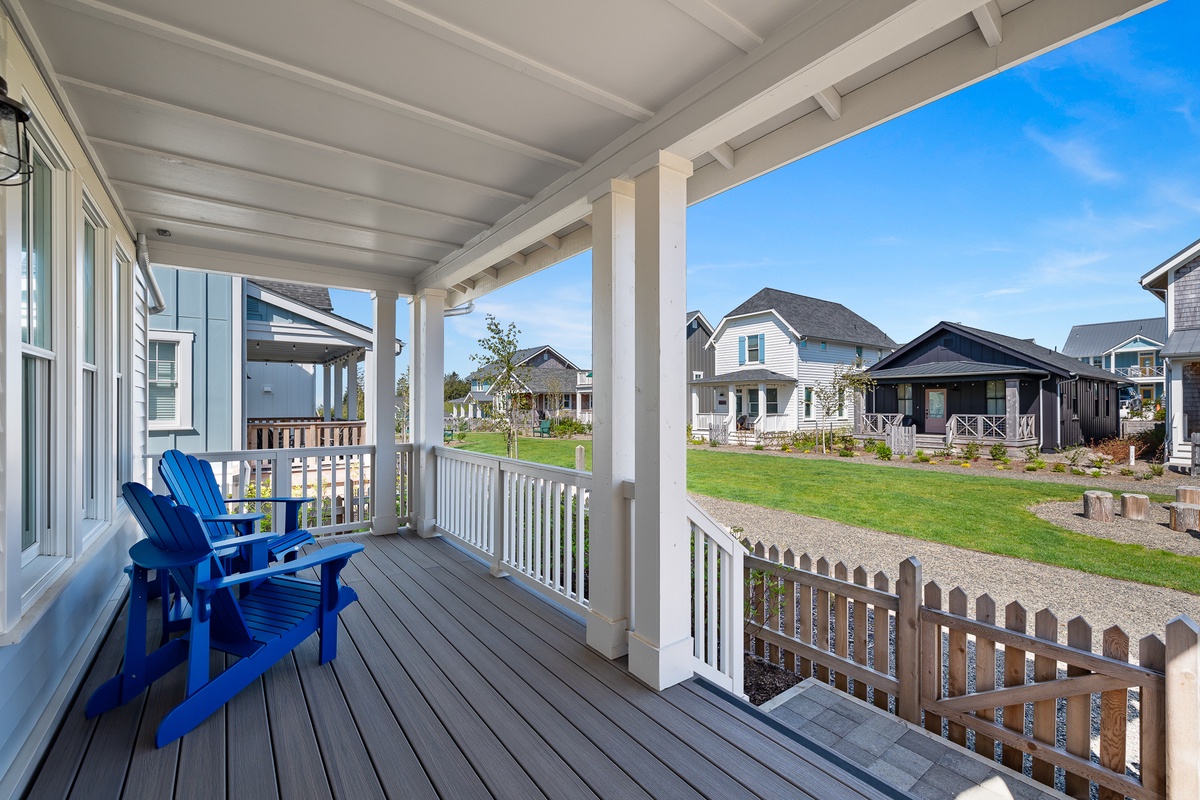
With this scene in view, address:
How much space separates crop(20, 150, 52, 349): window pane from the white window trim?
6361 millimetres

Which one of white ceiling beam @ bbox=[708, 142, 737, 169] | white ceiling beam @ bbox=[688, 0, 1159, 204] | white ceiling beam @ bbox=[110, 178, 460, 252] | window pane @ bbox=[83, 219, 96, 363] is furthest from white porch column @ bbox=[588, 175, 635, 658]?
window pane @ bbox=[83, 219, 96, 363]

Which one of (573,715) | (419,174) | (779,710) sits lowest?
(779,710)

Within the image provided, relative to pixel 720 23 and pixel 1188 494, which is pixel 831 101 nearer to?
pixel 720 23

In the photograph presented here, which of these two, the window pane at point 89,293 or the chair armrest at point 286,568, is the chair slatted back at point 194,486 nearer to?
the window pane at point 89,293

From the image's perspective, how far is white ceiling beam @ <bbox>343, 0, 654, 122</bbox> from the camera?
1501 millimetres

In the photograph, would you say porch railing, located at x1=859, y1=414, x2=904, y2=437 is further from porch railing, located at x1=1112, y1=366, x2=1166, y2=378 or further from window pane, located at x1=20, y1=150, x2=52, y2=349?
window pane, located at x1=20, y1=150, x2=52, y2=349

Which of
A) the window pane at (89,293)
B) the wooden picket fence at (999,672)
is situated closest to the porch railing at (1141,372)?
the wooden picket fence at (999,672)

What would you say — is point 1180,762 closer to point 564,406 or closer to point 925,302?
point 925,302

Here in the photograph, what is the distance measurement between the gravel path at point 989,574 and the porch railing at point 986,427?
2016 millimetres

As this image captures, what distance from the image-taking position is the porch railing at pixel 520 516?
3.01 metres

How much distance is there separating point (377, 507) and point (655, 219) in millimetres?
3949

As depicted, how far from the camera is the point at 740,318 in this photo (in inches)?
412

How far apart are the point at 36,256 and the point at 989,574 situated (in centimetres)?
652

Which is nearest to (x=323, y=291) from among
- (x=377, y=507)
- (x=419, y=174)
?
(x=377, y=507)
